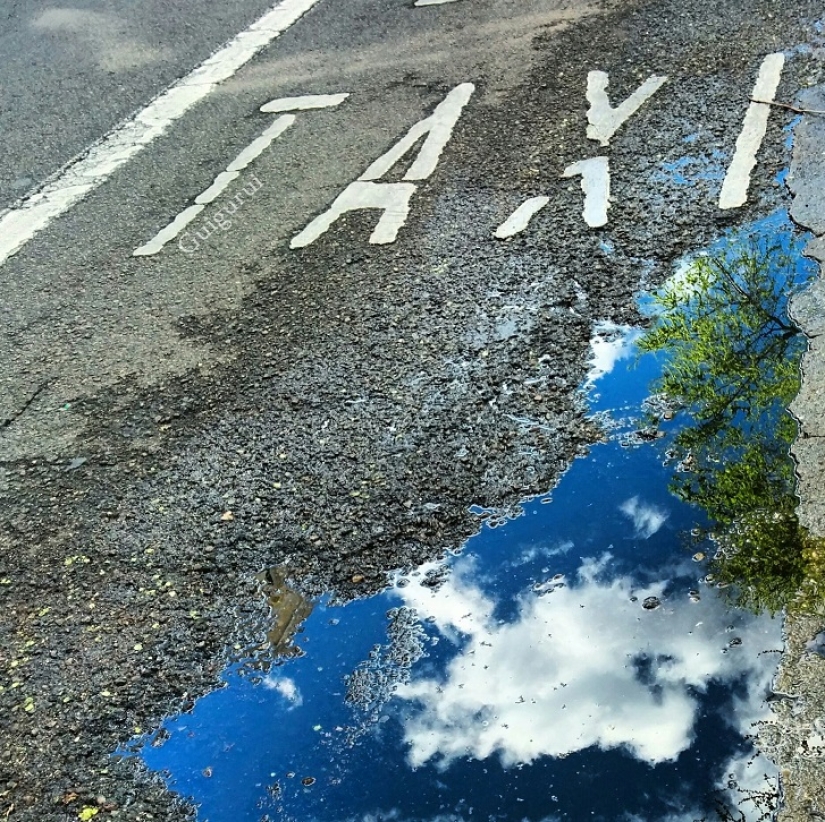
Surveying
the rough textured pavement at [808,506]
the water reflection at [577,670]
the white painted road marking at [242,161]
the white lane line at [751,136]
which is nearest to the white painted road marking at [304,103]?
the white painted road marking at [242,161]

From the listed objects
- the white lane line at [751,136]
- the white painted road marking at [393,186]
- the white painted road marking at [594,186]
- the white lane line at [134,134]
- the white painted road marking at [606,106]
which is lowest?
the white lane line at [751,136]

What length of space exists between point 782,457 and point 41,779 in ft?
8.00

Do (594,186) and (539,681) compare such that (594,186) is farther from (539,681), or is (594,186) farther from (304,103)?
(539,681)

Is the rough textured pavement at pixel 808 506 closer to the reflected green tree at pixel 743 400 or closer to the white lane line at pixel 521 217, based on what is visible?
the reflected green tree at pixel 743 400

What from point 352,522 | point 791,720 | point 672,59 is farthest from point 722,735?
point 672,59

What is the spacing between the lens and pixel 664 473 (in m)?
3.73

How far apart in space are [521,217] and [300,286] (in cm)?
108

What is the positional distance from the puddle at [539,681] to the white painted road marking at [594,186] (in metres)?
1.58

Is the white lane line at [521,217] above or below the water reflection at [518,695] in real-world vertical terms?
above

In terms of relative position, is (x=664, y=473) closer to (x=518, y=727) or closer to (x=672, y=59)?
(x=518, y=727)

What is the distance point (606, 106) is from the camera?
6098 mm

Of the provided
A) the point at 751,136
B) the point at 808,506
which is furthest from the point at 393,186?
the point at 808,506

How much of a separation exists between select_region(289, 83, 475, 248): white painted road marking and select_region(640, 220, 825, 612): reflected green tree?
151cm

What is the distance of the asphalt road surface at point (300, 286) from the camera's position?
11.6 feet
